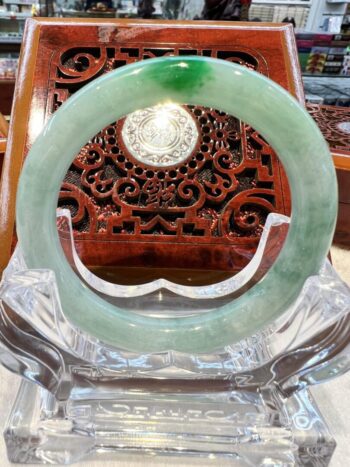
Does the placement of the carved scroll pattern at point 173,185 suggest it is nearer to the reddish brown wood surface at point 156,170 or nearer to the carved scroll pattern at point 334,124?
the reddish brown wood surface at point 156,170

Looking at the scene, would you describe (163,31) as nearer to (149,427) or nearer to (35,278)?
(35,278)

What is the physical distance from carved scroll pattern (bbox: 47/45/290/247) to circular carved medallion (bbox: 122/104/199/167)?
1cm

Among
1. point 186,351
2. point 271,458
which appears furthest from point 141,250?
point 271,458

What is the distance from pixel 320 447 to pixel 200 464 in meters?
0.16

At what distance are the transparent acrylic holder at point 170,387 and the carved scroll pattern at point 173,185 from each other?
24 cm

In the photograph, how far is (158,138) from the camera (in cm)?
82

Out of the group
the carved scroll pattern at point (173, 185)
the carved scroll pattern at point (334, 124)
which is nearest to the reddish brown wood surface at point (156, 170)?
the carved scroll pattern at point (173, 185)

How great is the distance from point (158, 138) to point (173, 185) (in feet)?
0.32

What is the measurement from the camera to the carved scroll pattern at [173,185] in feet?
2.62

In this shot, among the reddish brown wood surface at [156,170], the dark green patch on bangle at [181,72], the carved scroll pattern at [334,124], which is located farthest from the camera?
the carved scroll pattern at [334,124]

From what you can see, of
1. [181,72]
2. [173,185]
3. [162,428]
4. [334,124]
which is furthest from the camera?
[334,124]

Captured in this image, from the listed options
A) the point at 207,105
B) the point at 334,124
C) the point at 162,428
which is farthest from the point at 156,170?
the point at 334,124

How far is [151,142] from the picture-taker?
0.83 meters

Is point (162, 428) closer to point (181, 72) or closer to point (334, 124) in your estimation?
point (181, 72)
